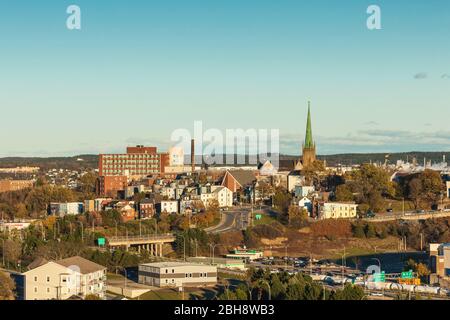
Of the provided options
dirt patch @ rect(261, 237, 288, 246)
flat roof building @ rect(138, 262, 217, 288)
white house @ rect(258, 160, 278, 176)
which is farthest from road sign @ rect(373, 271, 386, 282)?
white house @ rect(258, 160, 278, 176)

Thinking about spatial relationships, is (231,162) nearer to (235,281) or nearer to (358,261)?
(358,261)

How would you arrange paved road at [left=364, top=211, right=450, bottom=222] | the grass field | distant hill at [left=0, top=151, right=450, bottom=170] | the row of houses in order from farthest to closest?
distant hill at [left=0, top=151, right=450, bottom=170] → the row of houses → paved road at [left=364, top=211, right=450, bottom=222] → the grass field

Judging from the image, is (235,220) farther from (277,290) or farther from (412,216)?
(277,290)

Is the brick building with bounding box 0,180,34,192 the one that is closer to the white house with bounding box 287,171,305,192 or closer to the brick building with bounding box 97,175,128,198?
the brick building with bounding box 97,175,128,198

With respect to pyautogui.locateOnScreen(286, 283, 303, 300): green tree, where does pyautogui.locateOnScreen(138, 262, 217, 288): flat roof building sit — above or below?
below

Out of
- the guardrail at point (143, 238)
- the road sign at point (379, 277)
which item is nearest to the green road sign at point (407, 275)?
the road sign at point (379, 277)

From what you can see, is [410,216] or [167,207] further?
[167,207]

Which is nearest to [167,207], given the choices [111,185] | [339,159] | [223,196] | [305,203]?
[223,196]

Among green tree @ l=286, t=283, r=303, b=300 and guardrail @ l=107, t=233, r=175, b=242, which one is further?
guardrail @ l=107, t=233, r=175, b=242

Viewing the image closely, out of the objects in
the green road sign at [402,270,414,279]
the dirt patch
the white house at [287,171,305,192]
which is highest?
the white house at [287,171,305,192]

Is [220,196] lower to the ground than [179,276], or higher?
higher
